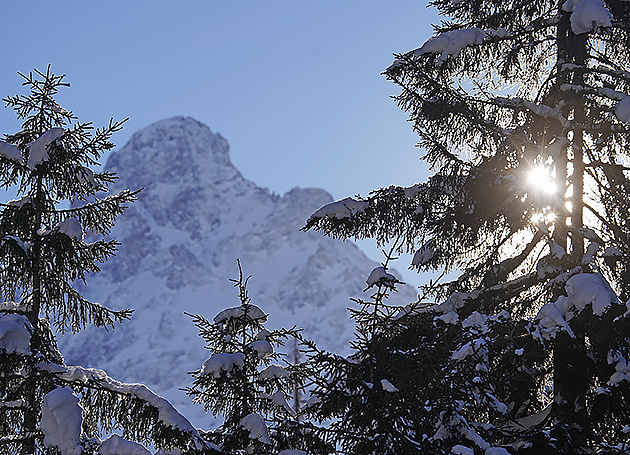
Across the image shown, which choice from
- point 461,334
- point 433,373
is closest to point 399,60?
point 461,334

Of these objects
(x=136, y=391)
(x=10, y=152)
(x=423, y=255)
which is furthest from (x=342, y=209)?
(x=10, y=152)

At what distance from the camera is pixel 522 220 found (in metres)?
8.03

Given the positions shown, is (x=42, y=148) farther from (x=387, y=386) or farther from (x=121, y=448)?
(x=387, y=386)

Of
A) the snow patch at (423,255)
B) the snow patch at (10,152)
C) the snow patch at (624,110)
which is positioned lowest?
the snow patch at (10,152)

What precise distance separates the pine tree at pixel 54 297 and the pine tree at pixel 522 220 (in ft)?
7.76

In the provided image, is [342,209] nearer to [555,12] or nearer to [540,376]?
[540,376]

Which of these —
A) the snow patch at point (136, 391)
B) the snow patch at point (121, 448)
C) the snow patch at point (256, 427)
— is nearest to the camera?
the snow patch at point (121, 448)

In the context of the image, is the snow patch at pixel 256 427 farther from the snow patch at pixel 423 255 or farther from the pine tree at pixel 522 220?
the snow patch at pixel 423 255

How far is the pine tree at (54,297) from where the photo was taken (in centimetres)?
653

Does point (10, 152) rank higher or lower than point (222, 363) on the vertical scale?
higher

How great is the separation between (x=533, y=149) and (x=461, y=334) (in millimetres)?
2319

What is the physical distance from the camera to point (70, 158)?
7418 millimetres

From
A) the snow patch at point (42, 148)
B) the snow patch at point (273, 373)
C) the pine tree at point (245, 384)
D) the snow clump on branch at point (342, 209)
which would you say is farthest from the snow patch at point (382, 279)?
the snow patch at point (42, 148)

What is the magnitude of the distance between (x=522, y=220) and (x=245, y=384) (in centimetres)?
353
